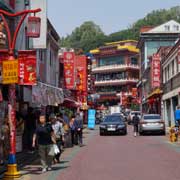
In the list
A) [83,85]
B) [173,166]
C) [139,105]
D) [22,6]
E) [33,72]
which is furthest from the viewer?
[139,105]

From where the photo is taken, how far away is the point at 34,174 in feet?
49.1

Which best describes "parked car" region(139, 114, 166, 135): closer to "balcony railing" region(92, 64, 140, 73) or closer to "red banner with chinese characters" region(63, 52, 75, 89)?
"red banner with chinese characters" region(63, 52, 75, 89)

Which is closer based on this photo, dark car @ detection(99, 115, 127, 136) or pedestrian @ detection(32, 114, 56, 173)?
pedestrian @ detection(32, 114, 56, 173)

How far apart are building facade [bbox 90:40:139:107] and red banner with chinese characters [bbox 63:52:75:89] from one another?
Answer: 184 feet

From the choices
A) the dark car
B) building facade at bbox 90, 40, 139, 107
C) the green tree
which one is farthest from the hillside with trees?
the dark car

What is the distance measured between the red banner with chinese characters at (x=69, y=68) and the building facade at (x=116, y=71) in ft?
184

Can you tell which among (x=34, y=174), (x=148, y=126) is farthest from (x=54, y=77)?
(x=34, y=174)

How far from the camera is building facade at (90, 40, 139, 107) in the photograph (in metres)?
109

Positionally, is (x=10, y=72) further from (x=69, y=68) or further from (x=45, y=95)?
(x=69, y=68)

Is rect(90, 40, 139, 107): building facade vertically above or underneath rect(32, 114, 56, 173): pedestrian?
above

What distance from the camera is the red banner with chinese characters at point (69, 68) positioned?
50.0 m

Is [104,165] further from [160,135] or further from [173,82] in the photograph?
[173,82]

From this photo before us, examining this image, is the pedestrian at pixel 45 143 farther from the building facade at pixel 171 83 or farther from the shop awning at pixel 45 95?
the building facade at pixel 171 83

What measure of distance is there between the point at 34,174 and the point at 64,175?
1.09 meters
